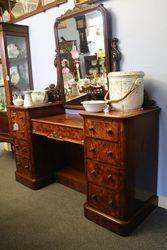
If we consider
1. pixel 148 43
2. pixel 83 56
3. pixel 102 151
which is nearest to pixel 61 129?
pixel 102 151

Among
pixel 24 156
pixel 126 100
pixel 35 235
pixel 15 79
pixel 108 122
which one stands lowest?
pixel 35 235

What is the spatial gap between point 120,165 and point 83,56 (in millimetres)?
1271

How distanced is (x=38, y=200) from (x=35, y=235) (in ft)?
1.89

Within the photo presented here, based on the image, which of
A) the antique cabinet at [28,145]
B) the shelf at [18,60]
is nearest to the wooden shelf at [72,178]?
the antique cabinet at [28,145]

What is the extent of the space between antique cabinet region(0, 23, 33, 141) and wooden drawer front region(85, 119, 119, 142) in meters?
1.75

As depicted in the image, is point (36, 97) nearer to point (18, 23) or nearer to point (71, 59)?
point (71, 59)

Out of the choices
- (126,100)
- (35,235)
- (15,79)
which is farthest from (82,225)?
(15,79)

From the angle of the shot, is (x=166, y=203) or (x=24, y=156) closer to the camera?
(x=166, y=203)

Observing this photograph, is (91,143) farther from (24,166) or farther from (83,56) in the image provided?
(24,166)

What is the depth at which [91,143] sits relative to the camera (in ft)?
6.57

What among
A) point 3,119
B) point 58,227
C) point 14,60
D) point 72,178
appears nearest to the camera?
point 58,227

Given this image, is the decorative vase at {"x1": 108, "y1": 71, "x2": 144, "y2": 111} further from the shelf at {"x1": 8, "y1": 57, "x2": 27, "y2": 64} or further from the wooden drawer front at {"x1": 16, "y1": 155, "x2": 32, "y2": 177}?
the shelf at {"x1": 8, "y1": 57, "x2": 27, "y2": 64}

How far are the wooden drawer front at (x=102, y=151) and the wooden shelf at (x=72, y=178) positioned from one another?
711mm

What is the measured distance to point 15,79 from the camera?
3410mm
